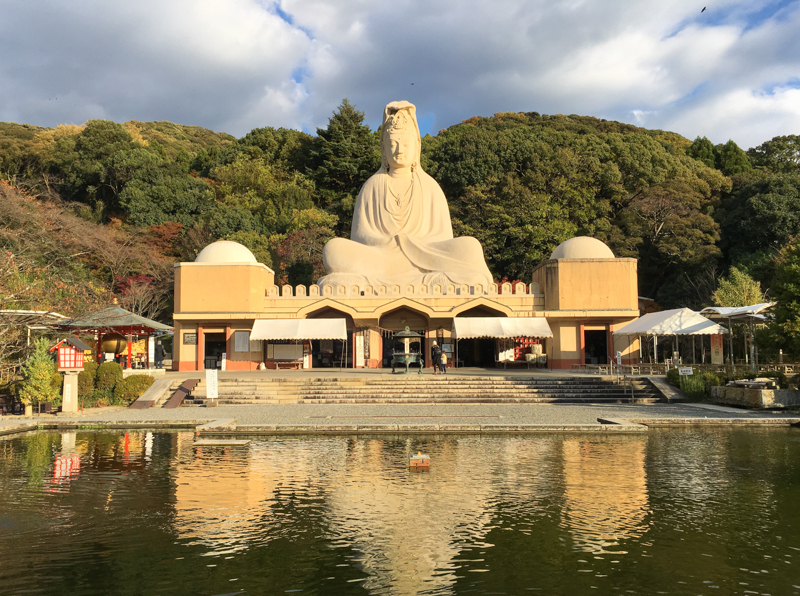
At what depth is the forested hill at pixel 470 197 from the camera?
40.9m

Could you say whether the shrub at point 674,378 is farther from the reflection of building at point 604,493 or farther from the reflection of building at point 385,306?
the reflection of building at point 604,493

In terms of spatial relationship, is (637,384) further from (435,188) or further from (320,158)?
(320,158)

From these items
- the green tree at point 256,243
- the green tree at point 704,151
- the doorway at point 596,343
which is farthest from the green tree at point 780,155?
the green tree at point 256,243

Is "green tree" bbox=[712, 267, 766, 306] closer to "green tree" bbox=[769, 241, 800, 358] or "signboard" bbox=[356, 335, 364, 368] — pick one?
"green tree" bbox=[769, 241, 800, 358]

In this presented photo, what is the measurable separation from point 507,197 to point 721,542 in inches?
1470

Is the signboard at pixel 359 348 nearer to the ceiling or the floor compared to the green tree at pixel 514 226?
nearer to the floor

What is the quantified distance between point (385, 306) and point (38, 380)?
14.2 metres

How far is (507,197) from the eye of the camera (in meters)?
43.2

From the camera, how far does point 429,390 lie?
2120 cm

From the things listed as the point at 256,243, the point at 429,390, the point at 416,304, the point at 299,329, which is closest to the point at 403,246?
the point at 416,304

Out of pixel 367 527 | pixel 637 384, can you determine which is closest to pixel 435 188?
pixel 637 384

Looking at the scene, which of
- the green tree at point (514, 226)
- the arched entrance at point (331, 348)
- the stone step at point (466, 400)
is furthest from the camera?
the green tree at point (514, 226)

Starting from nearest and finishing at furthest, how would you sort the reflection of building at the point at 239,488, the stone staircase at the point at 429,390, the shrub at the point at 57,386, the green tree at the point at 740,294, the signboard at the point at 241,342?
the reflection of building at the point at 239,488 < the shrub at the point at 57,386 < the stone staircase at the point at 429,390 < the signboard at the point at 241,342 < the green tree at the point at 740,294

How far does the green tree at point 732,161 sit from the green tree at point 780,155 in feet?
3.54
